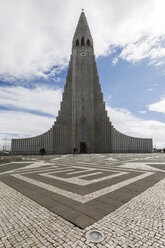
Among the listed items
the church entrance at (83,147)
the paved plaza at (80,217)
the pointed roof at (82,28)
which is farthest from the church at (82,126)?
the paved plaza at (80,217)

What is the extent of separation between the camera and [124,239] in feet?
8.04

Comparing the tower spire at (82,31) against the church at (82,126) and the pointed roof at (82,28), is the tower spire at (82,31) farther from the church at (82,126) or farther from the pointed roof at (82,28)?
the church at (82,126)

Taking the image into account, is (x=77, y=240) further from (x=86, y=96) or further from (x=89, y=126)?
(x=86, y=96)

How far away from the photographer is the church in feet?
116

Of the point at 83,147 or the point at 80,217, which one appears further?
the point at 83,147

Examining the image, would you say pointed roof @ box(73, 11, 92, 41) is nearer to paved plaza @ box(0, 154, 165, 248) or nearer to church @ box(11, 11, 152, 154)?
church @ box(11, 11, 152, 154)

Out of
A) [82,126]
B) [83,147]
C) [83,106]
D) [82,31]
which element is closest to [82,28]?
[82,31]

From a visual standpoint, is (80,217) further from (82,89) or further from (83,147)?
(82,89)

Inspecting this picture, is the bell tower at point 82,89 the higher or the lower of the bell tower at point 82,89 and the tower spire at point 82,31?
the lower

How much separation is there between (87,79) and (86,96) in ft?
16.7

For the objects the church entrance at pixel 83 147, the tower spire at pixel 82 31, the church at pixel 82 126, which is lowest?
the church entrance at pixel 83 147

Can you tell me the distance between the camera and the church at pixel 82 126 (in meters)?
35.5

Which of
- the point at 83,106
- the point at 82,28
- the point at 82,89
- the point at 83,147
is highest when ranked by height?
the point at 82,28

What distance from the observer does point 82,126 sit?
37.8 metres
